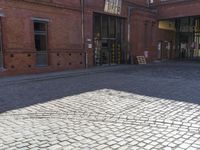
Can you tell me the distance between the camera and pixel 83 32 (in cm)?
1819

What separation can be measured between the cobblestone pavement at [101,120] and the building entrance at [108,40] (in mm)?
11207

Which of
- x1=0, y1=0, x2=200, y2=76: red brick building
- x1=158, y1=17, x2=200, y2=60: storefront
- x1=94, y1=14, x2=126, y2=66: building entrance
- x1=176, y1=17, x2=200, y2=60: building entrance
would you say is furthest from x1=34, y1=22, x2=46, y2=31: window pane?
x1=176, y1=17, x2=200, y2=60: building entrance

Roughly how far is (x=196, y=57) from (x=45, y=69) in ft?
73.4

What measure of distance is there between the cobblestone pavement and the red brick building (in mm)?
5796

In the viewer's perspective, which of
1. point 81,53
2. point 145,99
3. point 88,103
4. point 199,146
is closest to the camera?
point 199,146

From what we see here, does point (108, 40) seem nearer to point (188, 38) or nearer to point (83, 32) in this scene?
point (83, 32)

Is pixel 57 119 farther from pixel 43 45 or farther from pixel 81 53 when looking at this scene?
pixel 81 53

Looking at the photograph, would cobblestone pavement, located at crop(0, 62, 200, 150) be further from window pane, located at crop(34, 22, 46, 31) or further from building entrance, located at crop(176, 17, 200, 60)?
building entrance, located at crop(176, 17, 200, 60)

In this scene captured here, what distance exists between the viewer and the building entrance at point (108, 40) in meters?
20.1

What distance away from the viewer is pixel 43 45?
15.9 meters

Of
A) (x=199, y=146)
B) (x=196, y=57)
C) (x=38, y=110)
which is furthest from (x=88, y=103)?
(x=196, y=57)

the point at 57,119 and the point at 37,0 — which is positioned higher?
the point at 37,0

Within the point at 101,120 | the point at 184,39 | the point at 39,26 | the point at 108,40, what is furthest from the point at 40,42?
the point at 184,39

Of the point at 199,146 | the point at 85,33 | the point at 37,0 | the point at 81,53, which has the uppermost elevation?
the point at 37,0
